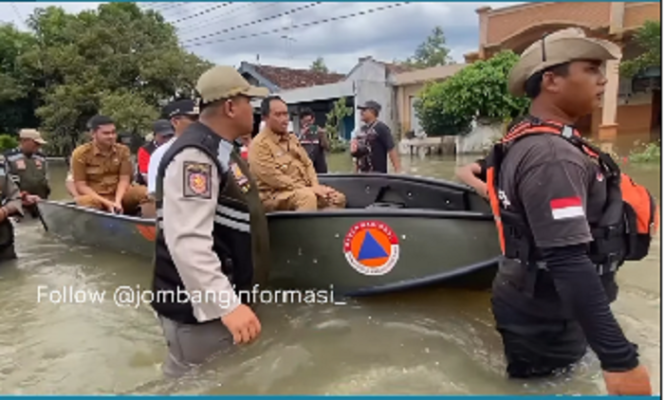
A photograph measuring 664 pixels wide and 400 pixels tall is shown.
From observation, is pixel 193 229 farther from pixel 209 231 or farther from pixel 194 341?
pixel 194 341

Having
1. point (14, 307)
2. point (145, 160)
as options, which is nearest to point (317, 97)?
point (145, 160)

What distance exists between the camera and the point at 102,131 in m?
6.06

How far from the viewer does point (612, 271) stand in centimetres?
194

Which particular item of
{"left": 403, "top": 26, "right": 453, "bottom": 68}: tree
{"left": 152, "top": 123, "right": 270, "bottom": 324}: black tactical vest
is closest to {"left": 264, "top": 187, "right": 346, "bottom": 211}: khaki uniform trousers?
{"left": 152, "top": 123, "right": 270, "bottom": 324}: black tactical vest

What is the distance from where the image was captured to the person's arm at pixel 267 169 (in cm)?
427

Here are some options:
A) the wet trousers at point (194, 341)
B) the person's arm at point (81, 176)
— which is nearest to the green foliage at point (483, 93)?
the person's arm at point (81, 176)

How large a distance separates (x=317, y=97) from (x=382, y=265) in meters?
20.7

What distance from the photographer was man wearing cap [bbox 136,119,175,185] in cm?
597

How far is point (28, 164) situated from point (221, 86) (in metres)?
7.12

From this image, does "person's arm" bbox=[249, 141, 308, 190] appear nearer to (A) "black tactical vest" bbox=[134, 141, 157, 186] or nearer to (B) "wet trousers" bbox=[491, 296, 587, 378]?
(A) "black tactical vest" bbox=[134, 141, 157, 186]

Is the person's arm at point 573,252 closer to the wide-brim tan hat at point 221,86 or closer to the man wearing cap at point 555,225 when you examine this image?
the man wearing cap at point 555,225

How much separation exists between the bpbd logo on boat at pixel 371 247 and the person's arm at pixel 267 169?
931 mm

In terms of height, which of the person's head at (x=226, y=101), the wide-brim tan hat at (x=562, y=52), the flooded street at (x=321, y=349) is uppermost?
the wide-brim tan hat at (x=562, y=52)

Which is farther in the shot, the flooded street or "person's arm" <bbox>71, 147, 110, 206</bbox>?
"person's arm" <bbox>71, 147, 110, 206</bbox>
